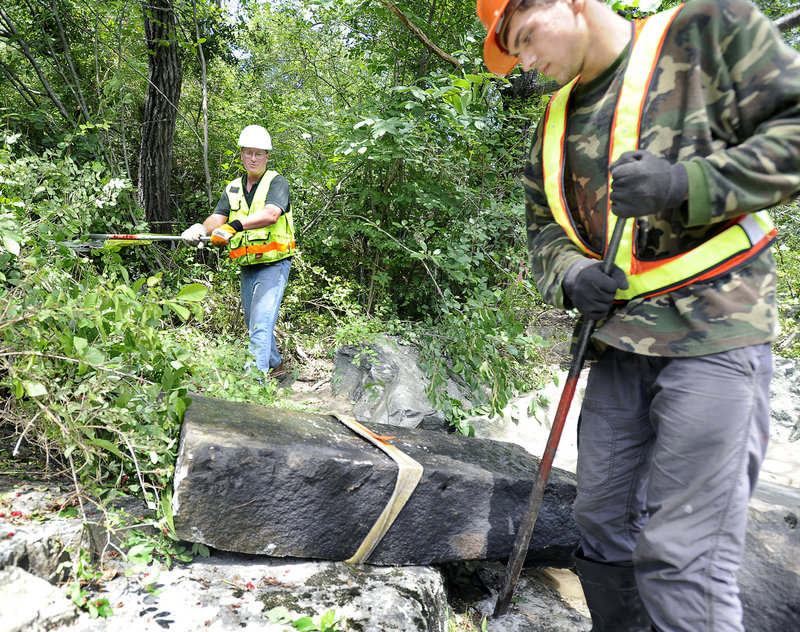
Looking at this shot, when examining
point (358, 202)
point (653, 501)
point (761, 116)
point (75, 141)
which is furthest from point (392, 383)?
point (75, 141)

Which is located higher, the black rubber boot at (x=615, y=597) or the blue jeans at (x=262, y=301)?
the blue jeans at (x=262, y=301)

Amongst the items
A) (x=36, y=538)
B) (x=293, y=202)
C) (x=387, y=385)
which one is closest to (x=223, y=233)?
(x=387, y=385)

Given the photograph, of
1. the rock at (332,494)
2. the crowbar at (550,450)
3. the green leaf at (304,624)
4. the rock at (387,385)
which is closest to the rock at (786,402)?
the rock at (387,385)

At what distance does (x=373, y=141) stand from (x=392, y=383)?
187 cm

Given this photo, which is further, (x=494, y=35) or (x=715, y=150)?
(x=494, y=35)

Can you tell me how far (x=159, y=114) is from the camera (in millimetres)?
6566

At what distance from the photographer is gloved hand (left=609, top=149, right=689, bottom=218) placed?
1.42m

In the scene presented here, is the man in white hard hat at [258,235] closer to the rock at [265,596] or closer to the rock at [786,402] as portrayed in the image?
the rock at [265,596]

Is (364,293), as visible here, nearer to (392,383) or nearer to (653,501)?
(392,383)

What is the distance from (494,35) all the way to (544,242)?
69 centimetres

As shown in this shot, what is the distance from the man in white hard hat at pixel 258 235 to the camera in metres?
4.08

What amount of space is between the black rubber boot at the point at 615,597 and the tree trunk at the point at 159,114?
6.23m

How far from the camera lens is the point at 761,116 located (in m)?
1.44

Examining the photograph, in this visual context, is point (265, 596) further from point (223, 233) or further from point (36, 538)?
point (223, 233)
